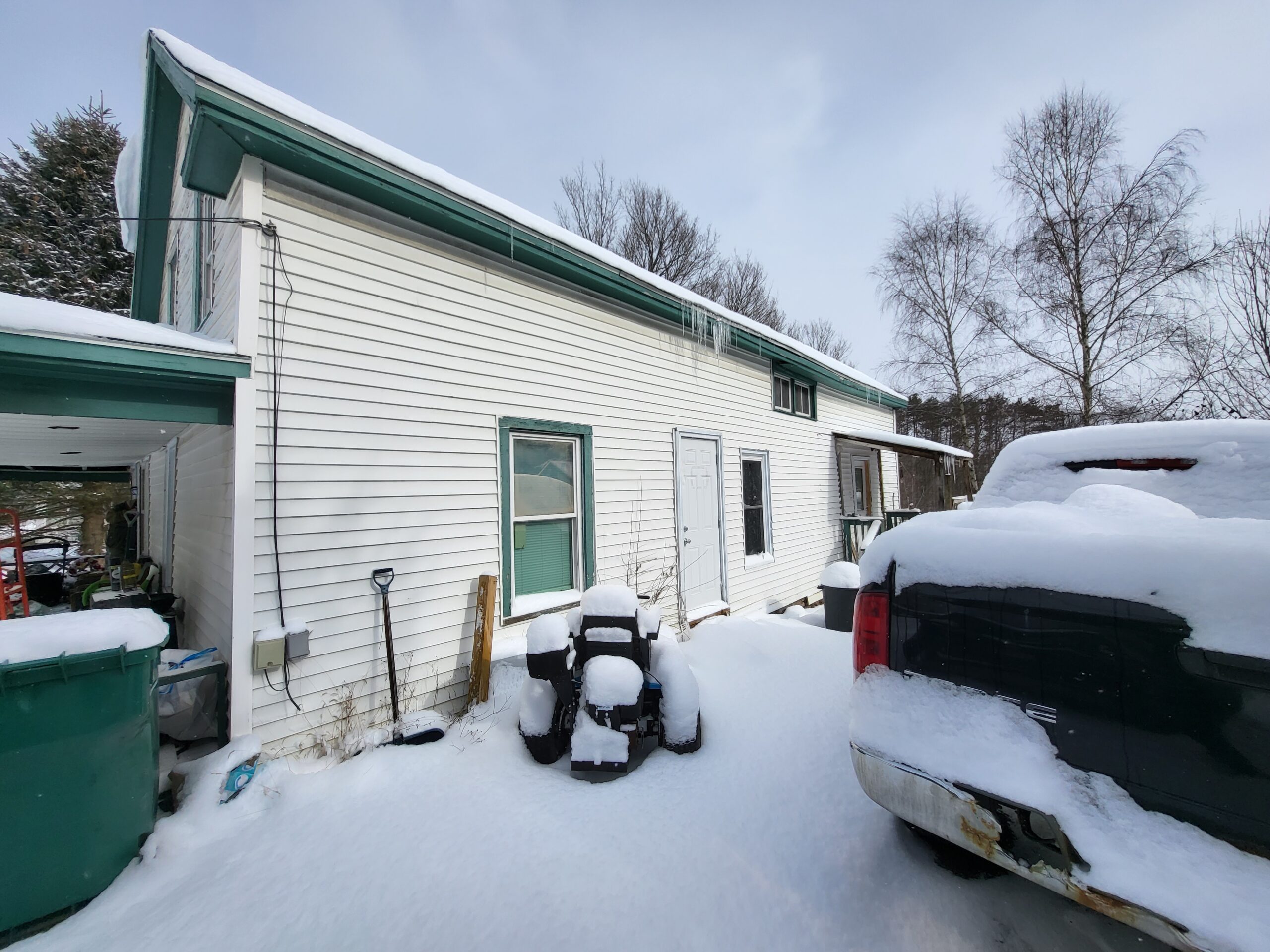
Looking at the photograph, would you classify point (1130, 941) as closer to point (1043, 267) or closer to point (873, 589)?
point (873, 589)

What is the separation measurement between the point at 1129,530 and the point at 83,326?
4.66 m

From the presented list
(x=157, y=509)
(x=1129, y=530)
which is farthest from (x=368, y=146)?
(x=157, y=509)

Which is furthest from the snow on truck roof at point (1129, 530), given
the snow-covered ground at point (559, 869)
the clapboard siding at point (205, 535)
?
the clapboard siding at point (205, 535)

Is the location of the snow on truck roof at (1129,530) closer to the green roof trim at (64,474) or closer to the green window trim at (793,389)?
the green window trim at (793,389)

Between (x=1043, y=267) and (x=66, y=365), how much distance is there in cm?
1936

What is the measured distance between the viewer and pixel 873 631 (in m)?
1.92

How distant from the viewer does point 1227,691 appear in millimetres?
1227

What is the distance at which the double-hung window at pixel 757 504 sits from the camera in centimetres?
754

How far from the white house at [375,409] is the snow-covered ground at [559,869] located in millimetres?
852

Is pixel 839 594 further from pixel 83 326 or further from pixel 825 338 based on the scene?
pixel 825 338

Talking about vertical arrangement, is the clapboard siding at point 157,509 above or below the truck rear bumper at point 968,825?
above

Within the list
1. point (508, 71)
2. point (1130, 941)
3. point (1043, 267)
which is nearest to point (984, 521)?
point (1130, 941)

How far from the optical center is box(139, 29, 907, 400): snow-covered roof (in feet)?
10.1

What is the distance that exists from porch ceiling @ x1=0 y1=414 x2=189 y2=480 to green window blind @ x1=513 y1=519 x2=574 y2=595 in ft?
8.38
